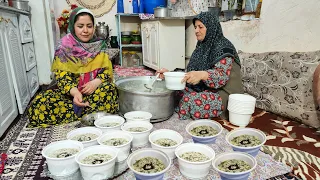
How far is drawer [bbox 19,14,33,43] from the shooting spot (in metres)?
2.08

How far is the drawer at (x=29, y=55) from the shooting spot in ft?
6.95

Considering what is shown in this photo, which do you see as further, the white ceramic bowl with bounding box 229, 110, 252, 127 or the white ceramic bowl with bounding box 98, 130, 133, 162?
the white ceramic bowl with bounding box 229, 110, 252, 127

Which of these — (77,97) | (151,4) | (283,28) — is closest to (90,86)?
(77,97)

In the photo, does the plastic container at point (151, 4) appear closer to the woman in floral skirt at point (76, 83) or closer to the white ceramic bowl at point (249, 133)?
the woman in floral skirt at point (76, 83)

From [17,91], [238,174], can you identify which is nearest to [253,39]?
[238,174]

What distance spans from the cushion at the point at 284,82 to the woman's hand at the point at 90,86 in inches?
44.1

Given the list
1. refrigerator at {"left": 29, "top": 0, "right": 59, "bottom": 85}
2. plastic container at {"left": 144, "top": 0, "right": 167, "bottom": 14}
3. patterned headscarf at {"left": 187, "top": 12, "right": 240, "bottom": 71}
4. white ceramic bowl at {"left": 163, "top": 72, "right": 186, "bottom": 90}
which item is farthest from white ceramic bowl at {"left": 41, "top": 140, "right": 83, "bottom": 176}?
plastic container at {"left": 144, "top": 0, "right": 167, "bottom": 14}

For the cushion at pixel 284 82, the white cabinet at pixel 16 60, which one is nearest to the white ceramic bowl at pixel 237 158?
the cushion at pixel 284 82

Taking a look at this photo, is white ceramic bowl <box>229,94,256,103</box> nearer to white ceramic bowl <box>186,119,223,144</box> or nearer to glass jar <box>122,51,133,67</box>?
white ceramic bowl <box>186,119,223,144</box>

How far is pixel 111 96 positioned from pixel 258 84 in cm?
107

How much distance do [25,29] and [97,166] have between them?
1.99 m

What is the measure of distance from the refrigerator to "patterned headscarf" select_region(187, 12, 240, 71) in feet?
6.17

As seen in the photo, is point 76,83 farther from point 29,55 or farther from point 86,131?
point 29,55

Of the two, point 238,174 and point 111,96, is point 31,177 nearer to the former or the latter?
point 111,96
